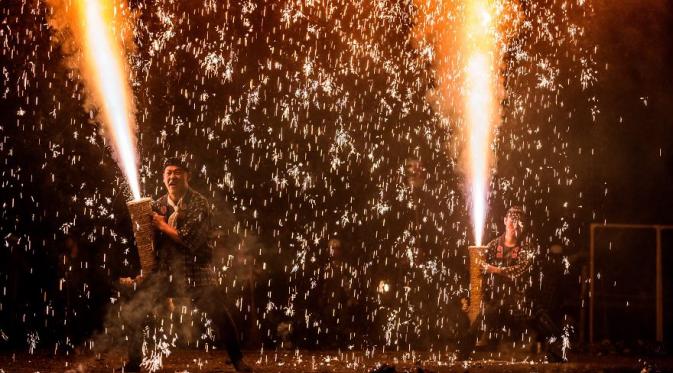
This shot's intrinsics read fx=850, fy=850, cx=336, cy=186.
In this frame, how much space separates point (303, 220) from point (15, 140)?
413 cm

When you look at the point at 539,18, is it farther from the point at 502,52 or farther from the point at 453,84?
the point at 453,84

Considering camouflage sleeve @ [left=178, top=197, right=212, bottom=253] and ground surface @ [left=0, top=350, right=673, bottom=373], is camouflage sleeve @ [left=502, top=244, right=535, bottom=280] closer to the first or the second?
ground surface @ [left=0, top=350, right=673, bottom=373]

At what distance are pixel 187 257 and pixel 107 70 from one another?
382 cm

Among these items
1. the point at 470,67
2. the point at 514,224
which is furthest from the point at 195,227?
the point at 470,67

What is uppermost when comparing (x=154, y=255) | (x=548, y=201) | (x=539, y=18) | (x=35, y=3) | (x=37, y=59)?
(x=539, y=18)

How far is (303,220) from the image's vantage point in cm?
1248

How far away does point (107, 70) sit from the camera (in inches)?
424

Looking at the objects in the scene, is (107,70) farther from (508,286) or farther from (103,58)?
(508,286)

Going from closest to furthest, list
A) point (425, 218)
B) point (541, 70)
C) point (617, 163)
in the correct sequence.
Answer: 1. point (425, 218)
2. point (541, 70)
3. point (617, 163)

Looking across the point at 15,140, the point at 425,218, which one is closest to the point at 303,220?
the point at 425,218

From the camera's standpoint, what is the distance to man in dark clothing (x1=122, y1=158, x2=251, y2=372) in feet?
26.1

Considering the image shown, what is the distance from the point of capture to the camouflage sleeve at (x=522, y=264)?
10.3 meters

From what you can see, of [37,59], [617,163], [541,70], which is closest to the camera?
[37,59]

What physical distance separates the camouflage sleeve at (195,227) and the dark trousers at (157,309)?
1.32 feet
